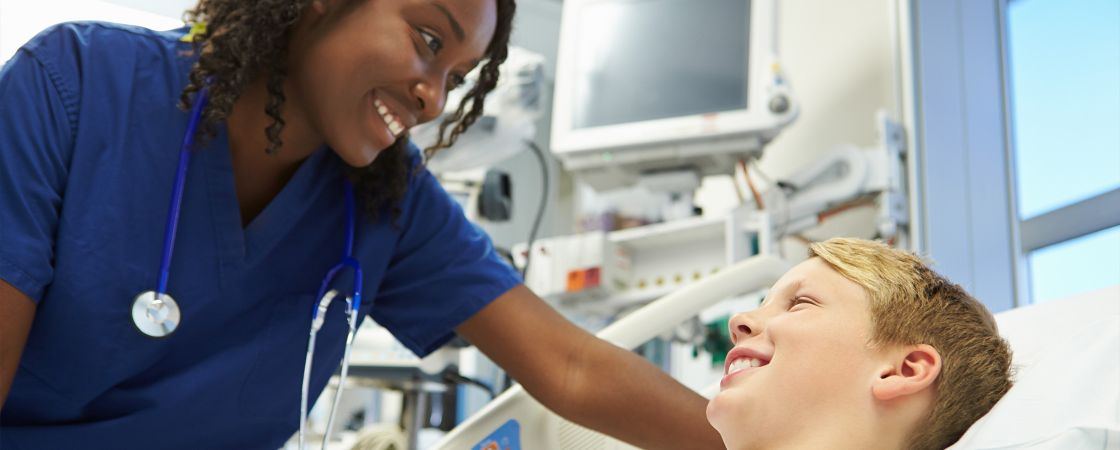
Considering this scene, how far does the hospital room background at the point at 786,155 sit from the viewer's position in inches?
79.1

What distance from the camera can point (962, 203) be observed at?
209 centimetres

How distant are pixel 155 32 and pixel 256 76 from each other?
0.15 metres

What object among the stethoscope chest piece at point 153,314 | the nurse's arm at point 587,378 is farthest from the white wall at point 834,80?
the stethoscope chest piece at point 153,314

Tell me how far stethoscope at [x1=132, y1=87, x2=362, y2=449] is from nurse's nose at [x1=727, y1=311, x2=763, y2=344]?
1.56 ft

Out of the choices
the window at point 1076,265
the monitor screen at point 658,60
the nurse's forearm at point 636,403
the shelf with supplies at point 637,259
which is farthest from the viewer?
the monitor screen at point 658,60

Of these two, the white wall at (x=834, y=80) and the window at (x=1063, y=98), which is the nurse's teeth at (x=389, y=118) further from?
the white wall at (x=834, y=80)

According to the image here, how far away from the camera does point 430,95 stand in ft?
4.03

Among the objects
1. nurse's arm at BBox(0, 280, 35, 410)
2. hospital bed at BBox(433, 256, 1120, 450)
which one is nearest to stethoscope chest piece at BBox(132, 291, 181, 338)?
nurse's arm at BBox(0, 280, 35, 410)

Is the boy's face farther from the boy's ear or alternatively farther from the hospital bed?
the hospital bed

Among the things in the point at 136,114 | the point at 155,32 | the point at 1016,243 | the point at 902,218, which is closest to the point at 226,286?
the point at 136,114

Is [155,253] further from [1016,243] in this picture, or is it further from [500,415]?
[1016,243]

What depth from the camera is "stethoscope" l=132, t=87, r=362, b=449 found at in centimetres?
117

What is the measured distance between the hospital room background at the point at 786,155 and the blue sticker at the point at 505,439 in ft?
0.04

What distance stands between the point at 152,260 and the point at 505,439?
20.1 inches
